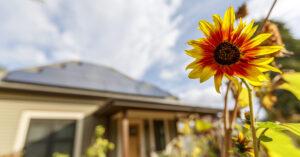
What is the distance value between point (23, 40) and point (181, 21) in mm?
12313

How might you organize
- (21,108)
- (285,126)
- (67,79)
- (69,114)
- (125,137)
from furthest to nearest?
1. (67,79)
2. (69,114)
3. (21,108)
4. (125,137)
5. (285,126)

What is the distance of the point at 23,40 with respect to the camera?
30.4 feet

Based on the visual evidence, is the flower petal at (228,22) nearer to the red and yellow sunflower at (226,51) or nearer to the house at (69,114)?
the red and yellow sunflower at (226,51)

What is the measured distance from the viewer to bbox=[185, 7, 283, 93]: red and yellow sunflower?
13.5 inches

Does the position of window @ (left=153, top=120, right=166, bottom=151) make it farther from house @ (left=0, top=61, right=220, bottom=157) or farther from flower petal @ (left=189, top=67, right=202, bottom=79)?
flower petal @ (left=189, top=67, right=202, bottom=79)

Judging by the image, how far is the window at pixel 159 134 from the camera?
689 cm

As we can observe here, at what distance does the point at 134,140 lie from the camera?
677cm

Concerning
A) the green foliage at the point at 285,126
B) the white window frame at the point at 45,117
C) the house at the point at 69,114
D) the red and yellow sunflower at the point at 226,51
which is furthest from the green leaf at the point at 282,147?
the white window frame at the point at 45,117

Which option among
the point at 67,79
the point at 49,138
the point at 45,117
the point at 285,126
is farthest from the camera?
the point at 67,79

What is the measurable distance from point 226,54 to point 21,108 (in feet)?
20.7

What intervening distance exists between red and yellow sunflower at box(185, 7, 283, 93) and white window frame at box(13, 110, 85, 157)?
601cm

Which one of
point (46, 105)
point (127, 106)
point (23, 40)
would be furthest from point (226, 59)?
point (23, 40)

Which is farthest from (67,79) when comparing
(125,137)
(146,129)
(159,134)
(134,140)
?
(159,134)

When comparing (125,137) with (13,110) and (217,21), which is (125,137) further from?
(217,21)
